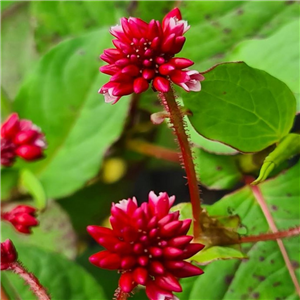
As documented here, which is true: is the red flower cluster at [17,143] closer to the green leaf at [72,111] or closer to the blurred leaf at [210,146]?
the green leaf at [72,111]

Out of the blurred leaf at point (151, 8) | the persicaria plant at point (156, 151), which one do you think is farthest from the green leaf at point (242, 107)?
the blurred leaf at point (151, 8)

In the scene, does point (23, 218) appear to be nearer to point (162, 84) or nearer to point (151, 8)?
point (162, 84)

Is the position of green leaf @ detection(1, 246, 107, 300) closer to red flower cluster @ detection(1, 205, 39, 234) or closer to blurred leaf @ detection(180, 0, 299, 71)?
red flower cluster @ detection(1, 205, 39, 234)

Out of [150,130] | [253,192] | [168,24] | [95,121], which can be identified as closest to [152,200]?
[168,24]

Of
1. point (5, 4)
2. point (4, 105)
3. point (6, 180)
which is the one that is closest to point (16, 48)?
point (5, 4)

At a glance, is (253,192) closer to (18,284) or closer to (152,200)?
(152,200)

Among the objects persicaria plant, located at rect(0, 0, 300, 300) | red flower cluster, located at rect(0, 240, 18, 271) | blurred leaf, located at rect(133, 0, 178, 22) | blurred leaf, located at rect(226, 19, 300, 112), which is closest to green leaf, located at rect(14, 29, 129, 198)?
persicaria plant, located at rect(0, 0, 300, 300)
